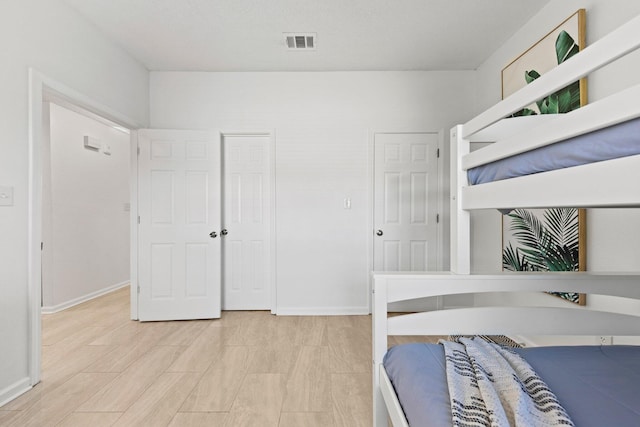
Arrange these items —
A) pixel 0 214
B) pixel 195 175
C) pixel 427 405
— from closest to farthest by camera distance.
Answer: pixel 427 405 → pixel 0 214 → pixel 195 175

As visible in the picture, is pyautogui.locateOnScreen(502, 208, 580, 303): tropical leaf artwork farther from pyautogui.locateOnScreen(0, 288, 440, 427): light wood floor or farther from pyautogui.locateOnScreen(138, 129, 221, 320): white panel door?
pyautogui.locateOnScreen(138, 129, 221, 320): white panel door

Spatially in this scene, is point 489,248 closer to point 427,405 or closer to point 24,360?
point 427,405

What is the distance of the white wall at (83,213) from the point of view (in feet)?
13.6

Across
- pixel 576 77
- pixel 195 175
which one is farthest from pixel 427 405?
pixel 195 175

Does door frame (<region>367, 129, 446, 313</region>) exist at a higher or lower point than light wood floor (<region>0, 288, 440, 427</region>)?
higher

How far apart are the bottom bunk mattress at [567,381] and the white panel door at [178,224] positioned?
9.14 feet

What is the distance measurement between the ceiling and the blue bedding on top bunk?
201 cm

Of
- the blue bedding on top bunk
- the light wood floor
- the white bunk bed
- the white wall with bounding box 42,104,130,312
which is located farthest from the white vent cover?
the white wall with bounding box 42,104,130,312

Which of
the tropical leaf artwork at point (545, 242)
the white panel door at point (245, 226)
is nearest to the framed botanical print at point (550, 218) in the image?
the tropical leaf artwork at point (545, 242)

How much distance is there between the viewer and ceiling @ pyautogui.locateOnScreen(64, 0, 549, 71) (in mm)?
2748

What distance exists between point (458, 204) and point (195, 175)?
295 centimetres

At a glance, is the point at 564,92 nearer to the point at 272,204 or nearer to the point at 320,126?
the point at 320,126

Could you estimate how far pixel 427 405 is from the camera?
991mm

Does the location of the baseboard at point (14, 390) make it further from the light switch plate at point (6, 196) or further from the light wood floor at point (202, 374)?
the light switch plate at point (6, 196)
